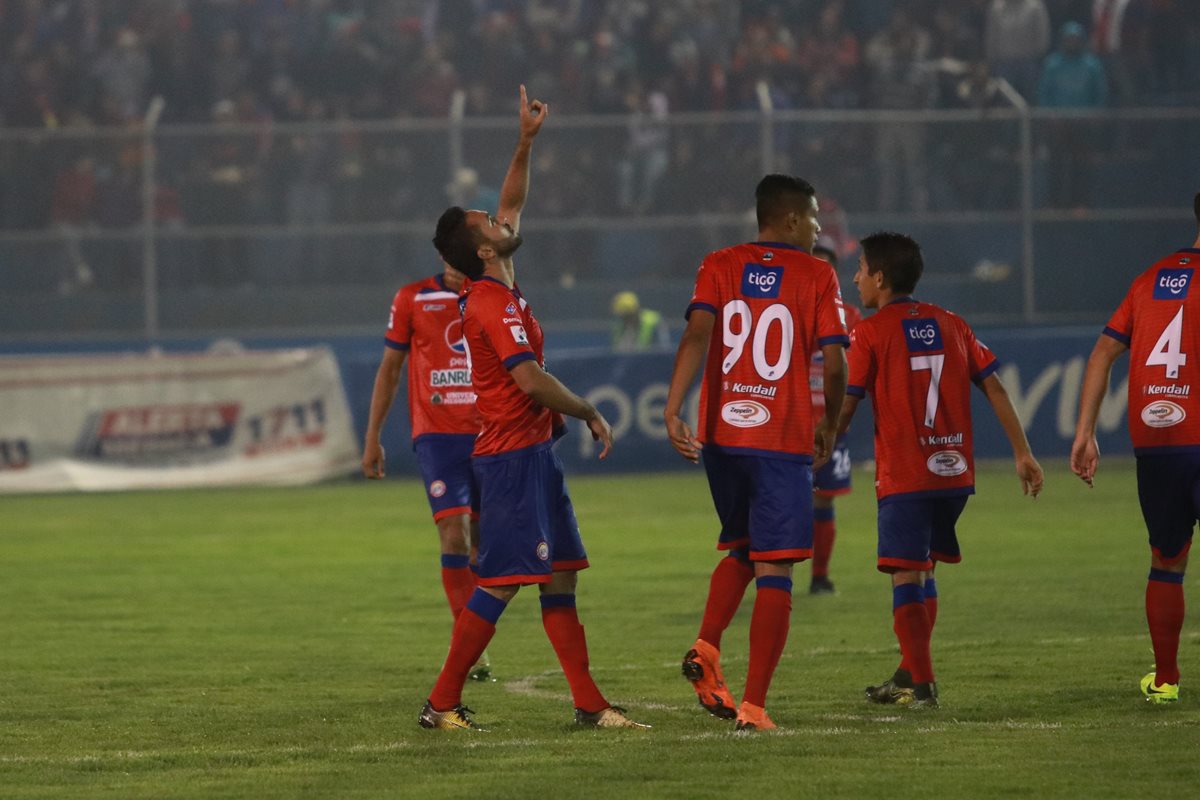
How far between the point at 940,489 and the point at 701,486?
11.9m

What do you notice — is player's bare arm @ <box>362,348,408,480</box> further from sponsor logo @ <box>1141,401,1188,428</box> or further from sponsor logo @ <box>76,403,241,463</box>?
sponsor logo @ <box>76,403,241,463</box>

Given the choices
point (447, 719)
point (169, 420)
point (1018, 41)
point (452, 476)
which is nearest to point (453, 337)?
point (452, 476)

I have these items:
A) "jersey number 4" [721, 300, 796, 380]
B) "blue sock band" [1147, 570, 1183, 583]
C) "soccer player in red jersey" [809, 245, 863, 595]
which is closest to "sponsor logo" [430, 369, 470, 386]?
"jersey number 4" [721, 300, 796, 380]

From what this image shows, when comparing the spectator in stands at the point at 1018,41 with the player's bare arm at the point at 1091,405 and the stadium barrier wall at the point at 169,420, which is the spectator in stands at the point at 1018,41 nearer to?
the stadium barrier wall at the point at 169,420

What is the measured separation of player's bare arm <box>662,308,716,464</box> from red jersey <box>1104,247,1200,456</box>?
165cm

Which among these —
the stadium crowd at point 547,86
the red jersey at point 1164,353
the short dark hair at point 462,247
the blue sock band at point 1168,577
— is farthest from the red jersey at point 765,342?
the stadium crowd at point 547,86

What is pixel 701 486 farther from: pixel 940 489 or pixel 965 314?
pixel 940 489

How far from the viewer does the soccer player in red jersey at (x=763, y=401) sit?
275 inches

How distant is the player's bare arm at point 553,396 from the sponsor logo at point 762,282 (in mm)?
799

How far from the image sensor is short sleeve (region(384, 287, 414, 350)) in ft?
30.0

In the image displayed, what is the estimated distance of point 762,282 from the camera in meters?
7.17

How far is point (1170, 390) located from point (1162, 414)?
0.10m

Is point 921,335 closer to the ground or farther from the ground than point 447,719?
farther from the ground

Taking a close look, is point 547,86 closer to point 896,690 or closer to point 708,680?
point 896,690
